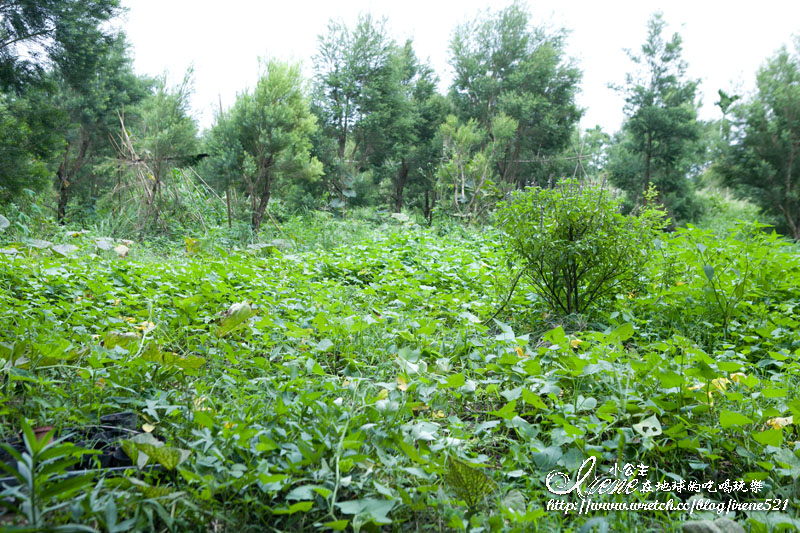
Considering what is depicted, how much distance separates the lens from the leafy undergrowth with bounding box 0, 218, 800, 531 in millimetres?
1070

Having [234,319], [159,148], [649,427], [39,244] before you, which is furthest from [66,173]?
[649,427]

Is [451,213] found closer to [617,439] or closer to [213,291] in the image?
[213,291]

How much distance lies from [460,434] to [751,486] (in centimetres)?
84

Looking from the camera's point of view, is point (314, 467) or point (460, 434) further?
point (460, 434)

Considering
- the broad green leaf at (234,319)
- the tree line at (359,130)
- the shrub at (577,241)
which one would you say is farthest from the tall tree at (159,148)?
the shrub at (577,241)

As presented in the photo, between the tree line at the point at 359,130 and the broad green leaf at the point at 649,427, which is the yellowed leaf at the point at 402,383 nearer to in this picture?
the broad green leaf at the point at 649,427

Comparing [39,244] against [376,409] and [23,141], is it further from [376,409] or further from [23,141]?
[376,409]

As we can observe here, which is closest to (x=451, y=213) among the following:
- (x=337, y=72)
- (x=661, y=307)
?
(x=337, y=72)

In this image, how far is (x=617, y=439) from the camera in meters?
1.43

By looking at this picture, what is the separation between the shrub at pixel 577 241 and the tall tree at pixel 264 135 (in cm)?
511

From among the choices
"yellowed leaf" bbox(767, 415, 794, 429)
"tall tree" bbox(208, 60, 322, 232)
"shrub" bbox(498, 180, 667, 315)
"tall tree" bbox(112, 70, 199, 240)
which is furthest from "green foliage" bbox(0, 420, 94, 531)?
"tall tree" bbox(208, 60, 322, 232)

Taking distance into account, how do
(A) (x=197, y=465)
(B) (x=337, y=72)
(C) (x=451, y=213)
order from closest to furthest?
1. (A) (x=197, y=465)
2. (C) (x=451, y=213)
3. (B) (x=337, y=72)

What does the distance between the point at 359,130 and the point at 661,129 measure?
7.92 m

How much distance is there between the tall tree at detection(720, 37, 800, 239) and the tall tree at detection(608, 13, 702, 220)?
1.27 m
